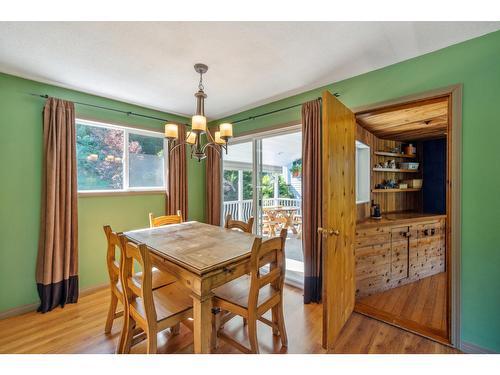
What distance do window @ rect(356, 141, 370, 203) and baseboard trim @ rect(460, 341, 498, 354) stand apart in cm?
169

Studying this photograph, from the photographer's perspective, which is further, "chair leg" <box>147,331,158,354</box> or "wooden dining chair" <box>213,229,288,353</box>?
"wooden dining chair" <box>213,229,288,353</box>

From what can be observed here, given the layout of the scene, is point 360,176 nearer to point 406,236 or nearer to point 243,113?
point 406,236

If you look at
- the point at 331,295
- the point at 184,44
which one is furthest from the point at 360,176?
the point at 184,44

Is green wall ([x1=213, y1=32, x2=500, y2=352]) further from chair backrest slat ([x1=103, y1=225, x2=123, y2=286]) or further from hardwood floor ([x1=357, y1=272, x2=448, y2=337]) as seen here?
chair backrest slat ([x1=103, y1=225, x2=123, y2=286])

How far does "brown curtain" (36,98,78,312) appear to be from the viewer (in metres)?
2.34

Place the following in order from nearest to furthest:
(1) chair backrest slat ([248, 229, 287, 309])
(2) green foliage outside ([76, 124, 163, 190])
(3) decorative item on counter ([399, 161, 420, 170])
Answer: (1) chair backrest slat ([248, 229, 287, 309]) < (2) green foliage outside ([76, 124, 163, 190]) < (3) decorative item on counter ([399, 161, 420, 170])

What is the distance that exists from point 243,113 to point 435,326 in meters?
3.35

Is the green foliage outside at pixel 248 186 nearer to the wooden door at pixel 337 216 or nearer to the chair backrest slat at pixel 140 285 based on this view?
the wooden door at pixel 337 216

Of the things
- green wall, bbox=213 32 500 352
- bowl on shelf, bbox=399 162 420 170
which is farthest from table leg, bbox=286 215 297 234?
bowl on shelf, bbox=399 162 420 170

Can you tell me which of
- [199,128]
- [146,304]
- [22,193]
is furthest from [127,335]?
[22,193]

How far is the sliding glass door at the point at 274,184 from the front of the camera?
3.04 m

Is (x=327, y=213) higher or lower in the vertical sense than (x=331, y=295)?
higher
